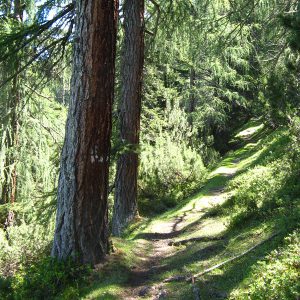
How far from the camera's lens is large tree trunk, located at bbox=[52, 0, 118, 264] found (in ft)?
17.4

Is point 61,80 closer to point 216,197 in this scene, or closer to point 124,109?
point 124,109

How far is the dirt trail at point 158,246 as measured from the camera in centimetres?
513

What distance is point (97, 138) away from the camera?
541 centimetres

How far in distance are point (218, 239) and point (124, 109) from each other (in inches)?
151

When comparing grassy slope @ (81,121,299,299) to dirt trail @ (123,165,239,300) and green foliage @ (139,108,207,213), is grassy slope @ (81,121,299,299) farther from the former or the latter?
green foliage @ (139,108,207,213)

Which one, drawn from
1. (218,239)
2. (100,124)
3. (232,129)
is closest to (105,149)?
(100,124)

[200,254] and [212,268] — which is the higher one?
[212,268]

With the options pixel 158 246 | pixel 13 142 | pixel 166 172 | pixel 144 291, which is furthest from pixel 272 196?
pixel 166 172

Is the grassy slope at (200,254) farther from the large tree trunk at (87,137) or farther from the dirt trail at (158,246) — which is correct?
the large tree trunk at (87,137)

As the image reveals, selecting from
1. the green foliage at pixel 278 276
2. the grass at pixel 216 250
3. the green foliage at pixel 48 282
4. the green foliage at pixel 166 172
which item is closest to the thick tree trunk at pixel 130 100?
the grass at pixel 216 250

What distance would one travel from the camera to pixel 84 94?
5.32 m

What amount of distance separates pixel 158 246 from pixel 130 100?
11.1 feet

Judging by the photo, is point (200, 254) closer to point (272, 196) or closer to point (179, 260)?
point (179, 260)

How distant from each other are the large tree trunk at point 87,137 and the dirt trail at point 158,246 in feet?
2.34
